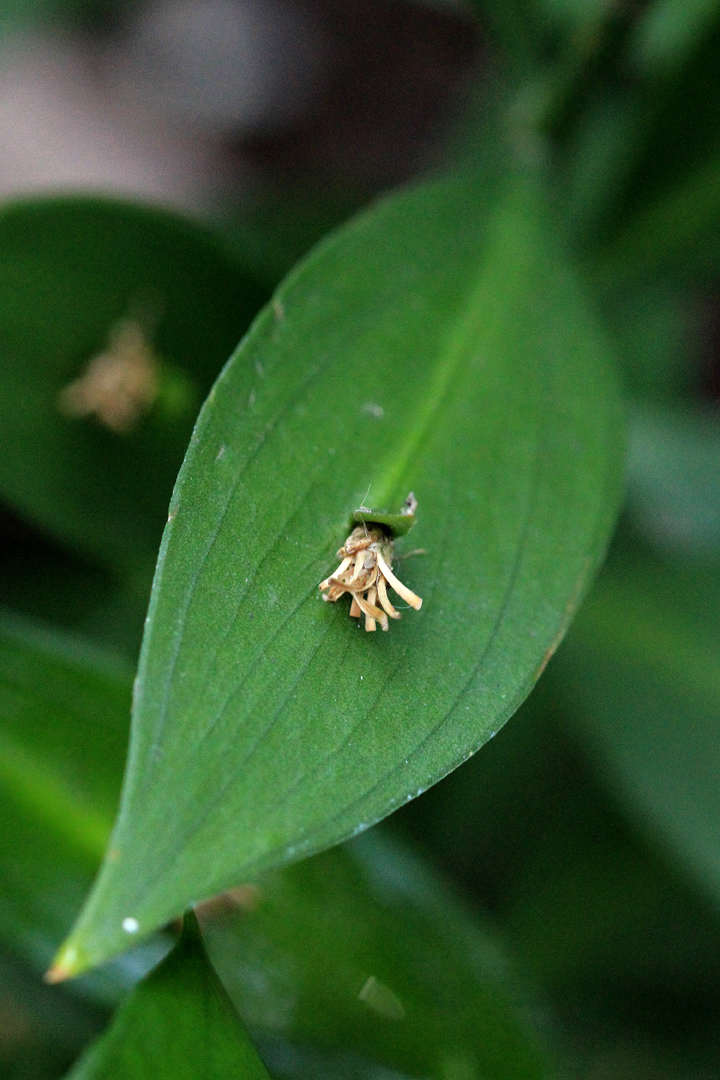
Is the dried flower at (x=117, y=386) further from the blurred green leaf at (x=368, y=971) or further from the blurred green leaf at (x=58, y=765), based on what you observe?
the blurred green leaf at (x=368, y=971)

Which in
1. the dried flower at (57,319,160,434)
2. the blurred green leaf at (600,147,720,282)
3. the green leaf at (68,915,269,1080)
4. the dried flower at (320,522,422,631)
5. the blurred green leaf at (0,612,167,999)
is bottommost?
the green leaf at (68,915,269,1080)

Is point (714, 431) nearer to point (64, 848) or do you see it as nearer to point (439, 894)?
point (439, 894)

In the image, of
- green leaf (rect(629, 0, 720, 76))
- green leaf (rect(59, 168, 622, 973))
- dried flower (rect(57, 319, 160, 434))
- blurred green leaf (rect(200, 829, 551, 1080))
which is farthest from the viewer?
green leaf (rect(629, 0, 720, 76))

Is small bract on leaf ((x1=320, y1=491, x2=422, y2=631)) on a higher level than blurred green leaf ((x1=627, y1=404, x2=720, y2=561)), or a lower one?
lower

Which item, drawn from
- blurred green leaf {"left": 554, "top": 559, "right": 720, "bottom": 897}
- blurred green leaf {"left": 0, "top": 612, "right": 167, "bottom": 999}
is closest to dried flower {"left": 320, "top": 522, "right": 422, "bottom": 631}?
blurred green leaf {"left": 0, "top": 612, "right": 167, "bottom": 999}

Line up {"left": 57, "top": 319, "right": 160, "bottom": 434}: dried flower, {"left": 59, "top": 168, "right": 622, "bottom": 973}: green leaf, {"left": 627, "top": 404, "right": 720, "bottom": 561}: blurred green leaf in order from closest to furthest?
{"left": 59, "top": 168, "right": 622, "bottom": 973}: green leaf
{"left": 57, "top": 319, "right": 160, "bottom": 434}: dried flower
{"left": 627, "top": 404, "right": 720, "bottom": 561}: blurred green leaf

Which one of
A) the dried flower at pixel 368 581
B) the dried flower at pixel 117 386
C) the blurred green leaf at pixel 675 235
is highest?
the blurred green leaf at pixel 675 235

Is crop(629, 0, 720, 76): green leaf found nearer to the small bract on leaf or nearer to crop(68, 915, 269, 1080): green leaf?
the small bract on leaf

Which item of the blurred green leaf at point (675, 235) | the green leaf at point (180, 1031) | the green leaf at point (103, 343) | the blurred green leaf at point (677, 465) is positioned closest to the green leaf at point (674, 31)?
the blurred green leaf at point (675, 235)

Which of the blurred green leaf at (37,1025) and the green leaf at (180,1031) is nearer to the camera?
the green leaf at (180,1031)
